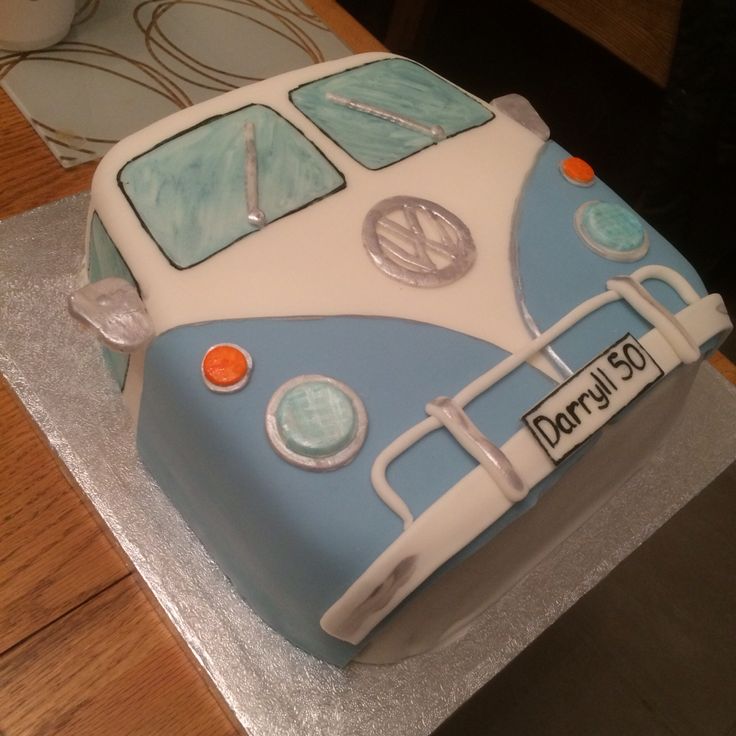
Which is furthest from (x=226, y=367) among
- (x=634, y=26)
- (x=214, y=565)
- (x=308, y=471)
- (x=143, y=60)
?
(x=634, y=26)

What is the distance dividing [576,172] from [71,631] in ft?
1.62

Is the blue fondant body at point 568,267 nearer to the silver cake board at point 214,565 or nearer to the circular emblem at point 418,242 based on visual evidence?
the circular emblem at point 418,242

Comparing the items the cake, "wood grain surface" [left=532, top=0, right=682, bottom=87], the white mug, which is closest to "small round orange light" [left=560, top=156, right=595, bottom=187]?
the cake

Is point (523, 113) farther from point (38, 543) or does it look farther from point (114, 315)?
point (38, 543)

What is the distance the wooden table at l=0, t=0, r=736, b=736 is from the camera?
53 cm

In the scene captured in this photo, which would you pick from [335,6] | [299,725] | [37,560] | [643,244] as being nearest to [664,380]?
[643,244]

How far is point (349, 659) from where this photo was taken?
1.75 ft

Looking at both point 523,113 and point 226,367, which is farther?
point 523,113

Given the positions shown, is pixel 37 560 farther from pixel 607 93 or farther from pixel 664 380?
pixel 607 93

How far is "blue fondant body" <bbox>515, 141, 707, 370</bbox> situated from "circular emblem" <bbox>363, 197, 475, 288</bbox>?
44 mm

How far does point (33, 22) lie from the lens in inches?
32.0

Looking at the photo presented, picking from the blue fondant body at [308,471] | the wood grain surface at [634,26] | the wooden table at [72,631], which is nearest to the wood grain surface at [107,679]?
the wooden table at [72,631]

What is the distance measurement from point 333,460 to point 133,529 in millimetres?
210

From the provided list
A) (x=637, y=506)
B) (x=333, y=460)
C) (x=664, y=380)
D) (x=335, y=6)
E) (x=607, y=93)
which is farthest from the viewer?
(x=607, y=93)
